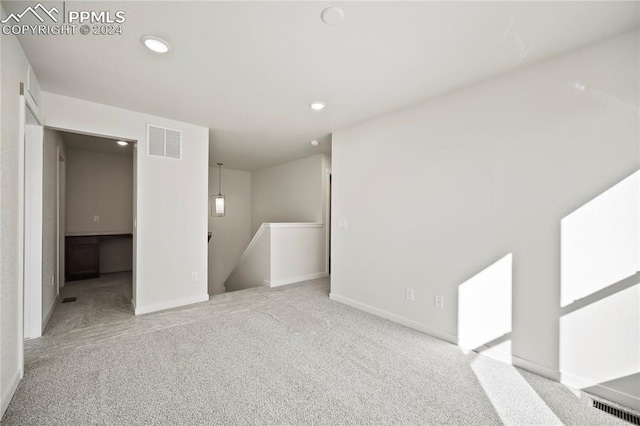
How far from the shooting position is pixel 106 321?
10.4 feet

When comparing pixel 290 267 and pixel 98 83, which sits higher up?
pixel 98 83

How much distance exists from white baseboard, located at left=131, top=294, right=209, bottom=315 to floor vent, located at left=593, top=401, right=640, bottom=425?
4.07 meters

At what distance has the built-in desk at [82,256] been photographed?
5.09 metres

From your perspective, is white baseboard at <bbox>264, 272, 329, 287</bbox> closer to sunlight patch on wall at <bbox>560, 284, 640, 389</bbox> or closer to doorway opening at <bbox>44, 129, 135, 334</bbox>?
doorway opening at <bbox>44, 129, 135, 334</bbox>

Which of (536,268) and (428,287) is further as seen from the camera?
(428,287)

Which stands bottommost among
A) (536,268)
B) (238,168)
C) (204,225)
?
(536,268)

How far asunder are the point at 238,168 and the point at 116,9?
569cm

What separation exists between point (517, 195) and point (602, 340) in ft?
3.77

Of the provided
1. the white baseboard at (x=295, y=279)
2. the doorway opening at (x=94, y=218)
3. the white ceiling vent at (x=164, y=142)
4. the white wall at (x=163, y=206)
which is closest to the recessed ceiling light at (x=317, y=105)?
the white wall at (x=163, y=206)

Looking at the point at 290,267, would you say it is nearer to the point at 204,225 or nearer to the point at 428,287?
the point at 204,225

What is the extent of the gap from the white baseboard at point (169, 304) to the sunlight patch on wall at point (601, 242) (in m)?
4.01

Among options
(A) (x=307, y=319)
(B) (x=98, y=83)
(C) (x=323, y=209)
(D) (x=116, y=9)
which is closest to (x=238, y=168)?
(C) (x=323, y=209)

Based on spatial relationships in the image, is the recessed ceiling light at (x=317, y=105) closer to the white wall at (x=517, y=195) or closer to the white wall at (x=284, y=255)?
the white wall at (x=517, y=195)

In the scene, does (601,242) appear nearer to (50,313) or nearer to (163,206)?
(163,206)
